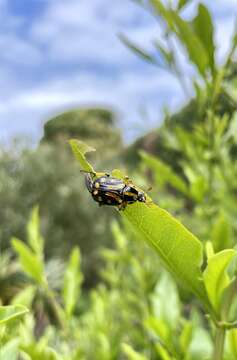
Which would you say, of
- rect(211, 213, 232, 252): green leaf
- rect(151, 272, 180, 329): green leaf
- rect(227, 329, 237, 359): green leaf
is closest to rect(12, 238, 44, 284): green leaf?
rect(151, 272, 180, 329): green leaf

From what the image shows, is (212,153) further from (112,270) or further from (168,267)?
(112,270)

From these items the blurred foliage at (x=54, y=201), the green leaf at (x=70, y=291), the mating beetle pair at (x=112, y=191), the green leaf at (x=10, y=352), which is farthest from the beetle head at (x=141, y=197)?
Result: the blurred foliage at (x=54, y=201)

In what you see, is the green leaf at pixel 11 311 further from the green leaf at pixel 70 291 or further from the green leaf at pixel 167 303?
the green leaf at pixel 70 291

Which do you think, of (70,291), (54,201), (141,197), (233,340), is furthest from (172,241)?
(54,201)

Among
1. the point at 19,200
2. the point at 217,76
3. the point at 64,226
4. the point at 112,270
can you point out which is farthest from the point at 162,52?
the point at 64,226

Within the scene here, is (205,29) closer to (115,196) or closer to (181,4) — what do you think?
(181,4)
